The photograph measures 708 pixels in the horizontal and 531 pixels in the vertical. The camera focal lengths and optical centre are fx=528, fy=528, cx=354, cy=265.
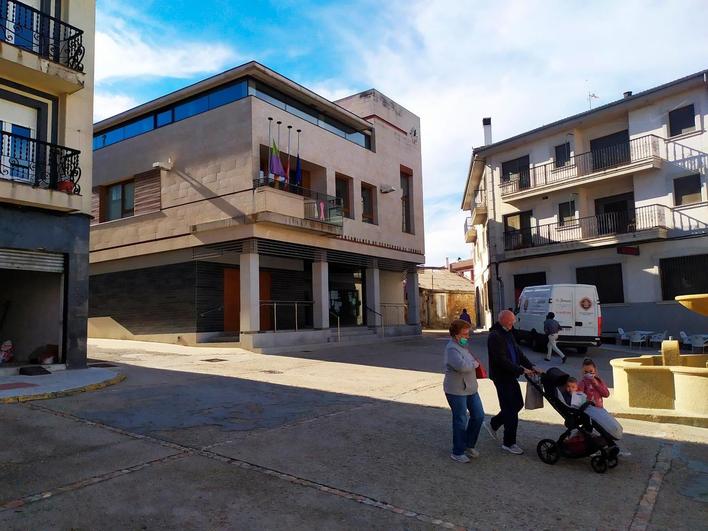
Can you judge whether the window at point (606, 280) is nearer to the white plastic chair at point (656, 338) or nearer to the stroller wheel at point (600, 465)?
the white plastic chair at point (656, 338)

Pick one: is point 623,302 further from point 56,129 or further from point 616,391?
point 56,129

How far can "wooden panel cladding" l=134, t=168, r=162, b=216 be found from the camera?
20.9 metres

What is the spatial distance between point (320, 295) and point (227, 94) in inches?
326

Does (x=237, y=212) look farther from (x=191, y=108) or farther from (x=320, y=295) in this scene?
(x=191, y=108)

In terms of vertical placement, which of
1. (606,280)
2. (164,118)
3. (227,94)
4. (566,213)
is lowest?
(606,280)

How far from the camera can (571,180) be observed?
24672 millimetres

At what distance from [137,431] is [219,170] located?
13.7 meters

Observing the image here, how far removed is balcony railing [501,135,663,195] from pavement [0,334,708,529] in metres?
18.2

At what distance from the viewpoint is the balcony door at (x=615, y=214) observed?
76.9ft

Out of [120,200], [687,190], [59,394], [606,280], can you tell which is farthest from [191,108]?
[687,190]

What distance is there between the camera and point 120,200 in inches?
886

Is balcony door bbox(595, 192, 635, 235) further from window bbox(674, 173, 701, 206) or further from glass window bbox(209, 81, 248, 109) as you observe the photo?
glass window bbox(209, 81, 248, 109)

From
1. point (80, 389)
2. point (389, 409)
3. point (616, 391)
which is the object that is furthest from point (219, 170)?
point (616, 391)

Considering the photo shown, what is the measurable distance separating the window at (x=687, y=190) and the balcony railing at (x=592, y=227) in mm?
670
